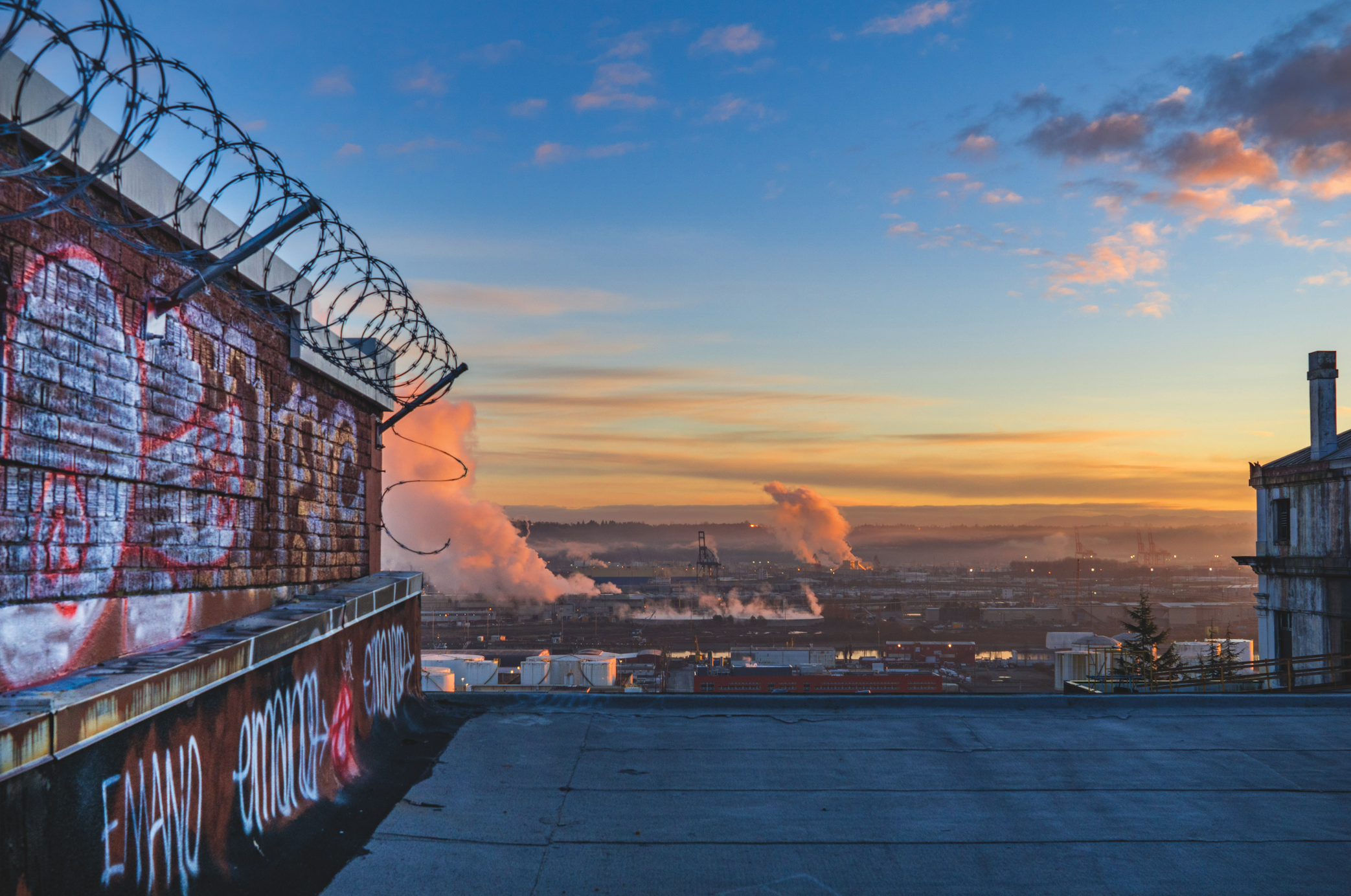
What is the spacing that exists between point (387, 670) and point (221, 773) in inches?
158

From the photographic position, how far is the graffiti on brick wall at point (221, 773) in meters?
4.34

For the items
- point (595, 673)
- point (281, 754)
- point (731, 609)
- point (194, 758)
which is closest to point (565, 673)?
point (595, 673)

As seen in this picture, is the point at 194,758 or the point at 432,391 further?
the point at 432,391

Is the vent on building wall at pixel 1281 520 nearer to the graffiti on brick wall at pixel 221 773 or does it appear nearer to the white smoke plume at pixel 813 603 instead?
the graffiti on brick wall at pixel 221 773

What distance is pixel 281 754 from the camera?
6.42 meters

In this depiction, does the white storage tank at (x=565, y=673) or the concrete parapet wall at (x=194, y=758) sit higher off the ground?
the concrete parapet wall at (x=194, y=758)

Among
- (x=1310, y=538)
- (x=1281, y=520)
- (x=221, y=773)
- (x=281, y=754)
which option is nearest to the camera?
(x=221, y=773)

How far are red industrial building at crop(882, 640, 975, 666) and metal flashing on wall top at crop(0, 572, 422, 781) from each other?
66.3 meters

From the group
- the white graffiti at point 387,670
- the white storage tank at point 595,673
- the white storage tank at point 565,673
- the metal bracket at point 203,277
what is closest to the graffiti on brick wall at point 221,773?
the white graffiti at point 387,670

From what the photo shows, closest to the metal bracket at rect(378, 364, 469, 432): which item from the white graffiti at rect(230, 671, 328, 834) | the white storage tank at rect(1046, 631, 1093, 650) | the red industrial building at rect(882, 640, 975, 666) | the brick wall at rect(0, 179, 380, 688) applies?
the brick wall at rect(0, 179, 380, 688)

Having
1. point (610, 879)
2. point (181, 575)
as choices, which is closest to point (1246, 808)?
point (610, 879)

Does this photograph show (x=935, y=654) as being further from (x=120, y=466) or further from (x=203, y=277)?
(x=120, y=466)

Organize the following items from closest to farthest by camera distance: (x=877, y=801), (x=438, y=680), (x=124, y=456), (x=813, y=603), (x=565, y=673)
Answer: (x=124, y=456), (x=877, y=801), (x=438, y=680), (x=565, y=673), (x=813, y=603)

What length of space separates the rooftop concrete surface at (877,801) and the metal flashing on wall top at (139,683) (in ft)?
5.08
